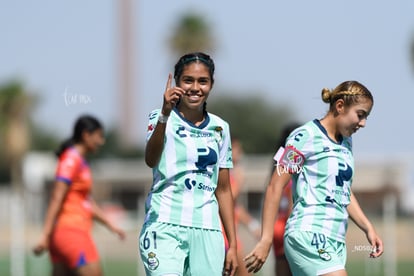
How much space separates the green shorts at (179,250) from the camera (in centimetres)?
642

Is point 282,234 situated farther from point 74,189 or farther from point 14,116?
point 14,116

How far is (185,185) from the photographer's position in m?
6.52

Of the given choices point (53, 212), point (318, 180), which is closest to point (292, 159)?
point (318, 180)

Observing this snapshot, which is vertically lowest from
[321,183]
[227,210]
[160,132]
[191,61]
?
[227,210]

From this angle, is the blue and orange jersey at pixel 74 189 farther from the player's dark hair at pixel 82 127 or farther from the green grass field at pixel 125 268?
the green grass field at pixel 125 268

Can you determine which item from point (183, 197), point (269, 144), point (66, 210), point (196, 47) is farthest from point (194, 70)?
point (269, 144)

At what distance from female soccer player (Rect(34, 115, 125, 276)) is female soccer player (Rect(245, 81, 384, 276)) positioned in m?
3.38

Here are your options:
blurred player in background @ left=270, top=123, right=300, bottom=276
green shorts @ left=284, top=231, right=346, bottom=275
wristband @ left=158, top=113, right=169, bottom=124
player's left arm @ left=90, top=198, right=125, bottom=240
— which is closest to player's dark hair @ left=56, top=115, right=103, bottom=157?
player's left arm @ left=90, top=198, right=125, bottom=240

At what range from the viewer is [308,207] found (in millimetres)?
6887

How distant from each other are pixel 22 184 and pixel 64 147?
65409mm

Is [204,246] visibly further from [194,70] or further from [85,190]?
A: [85,190]

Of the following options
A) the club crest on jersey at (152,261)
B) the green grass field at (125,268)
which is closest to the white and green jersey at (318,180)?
the club crest on jersey at (152,261)

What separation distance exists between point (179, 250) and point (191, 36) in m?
66.4

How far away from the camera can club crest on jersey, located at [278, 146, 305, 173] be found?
6887 mm
